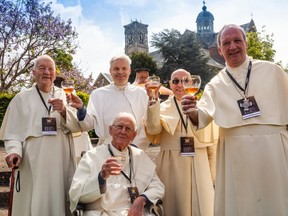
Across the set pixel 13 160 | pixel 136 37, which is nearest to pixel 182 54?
pixel 13 160

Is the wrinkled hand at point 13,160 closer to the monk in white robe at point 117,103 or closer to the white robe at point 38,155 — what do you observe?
the white robe at point 38,155

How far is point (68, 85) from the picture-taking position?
384 centimetres

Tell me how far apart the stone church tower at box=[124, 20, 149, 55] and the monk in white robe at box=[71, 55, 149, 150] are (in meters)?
72.0

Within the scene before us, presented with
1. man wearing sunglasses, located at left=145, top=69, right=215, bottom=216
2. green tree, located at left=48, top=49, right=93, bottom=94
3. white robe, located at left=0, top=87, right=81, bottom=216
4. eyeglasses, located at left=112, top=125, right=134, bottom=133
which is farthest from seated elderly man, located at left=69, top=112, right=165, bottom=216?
green tree, located at left=48, top=49, right=93, bottom=94

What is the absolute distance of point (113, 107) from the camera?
15.1 ft

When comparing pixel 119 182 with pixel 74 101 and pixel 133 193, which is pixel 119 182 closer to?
pixel 133 193

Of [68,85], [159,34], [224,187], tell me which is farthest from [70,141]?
[159,34]

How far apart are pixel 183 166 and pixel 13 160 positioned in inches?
80.2

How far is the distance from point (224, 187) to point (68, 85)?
2.03 metres

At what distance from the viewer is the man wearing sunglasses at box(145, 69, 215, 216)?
4.12 m

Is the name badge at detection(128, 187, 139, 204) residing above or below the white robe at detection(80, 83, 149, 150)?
below

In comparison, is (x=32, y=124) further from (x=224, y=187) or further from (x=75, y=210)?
(x=224, y=187)

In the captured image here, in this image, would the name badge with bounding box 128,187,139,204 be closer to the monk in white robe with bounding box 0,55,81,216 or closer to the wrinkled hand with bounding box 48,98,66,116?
the monk in white robe with bounding box 0,55,81,216

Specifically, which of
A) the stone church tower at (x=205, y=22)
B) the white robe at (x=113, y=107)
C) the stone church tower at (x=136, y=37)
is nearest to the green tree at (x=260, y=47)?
the white robe at (x=113, y=107)
